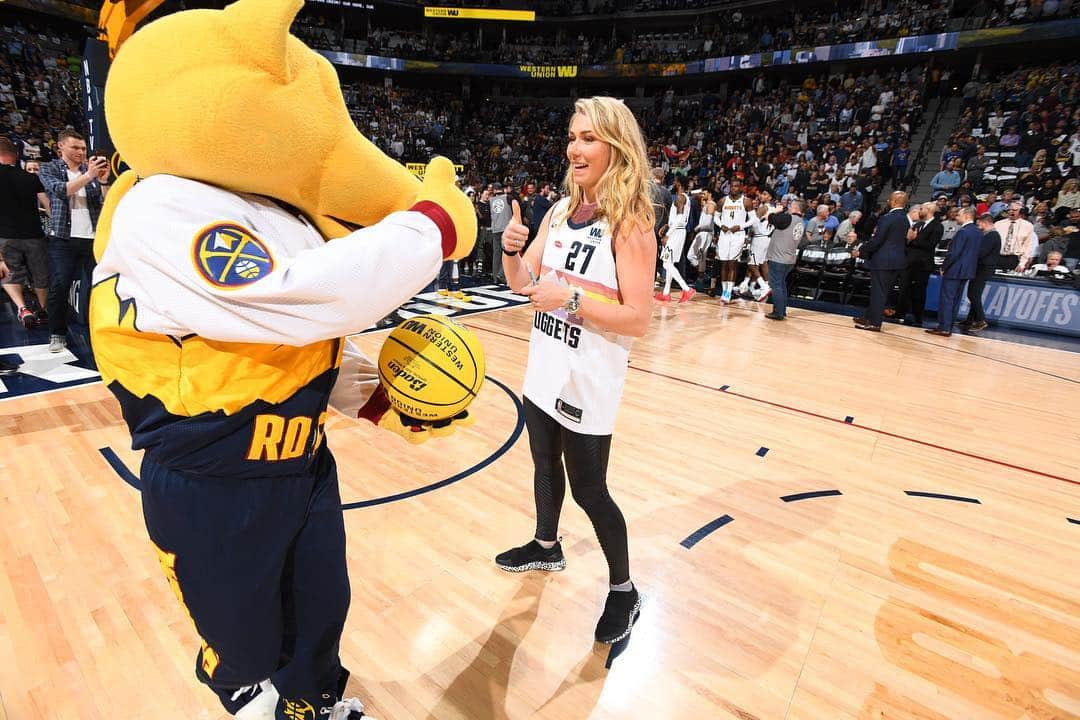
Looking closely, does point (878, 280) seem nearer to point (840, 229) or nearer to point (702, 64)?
point (840, 229)

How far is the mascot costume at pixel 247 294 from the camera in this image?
943mm

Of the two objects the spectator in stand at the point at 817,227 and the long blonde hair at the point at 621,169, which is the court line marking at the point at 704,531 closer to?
the long blonde hair at the point at 621,169

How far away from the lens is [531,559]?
253 cm

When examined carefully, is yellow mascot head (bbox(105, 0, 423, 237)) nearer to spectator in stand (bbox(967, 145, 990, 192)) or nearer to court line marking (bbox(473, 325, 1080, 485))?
court line marking (bbox(473, 325, 1080, 485))

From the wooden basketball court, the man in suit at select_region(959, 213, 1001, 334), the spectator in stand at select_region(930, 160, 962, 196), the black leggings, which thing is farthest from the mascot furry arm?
the spectator in stand at select_region(930, 160, 962, 196)

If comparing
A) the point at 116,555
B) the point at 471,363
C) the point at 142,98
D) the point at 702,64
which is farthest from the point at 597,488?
the point at 702,64

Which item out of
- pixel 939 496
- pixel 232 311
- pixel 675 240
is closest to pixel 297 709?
pixel 232 311

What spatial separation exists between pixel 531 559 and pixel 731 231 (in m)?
8.14

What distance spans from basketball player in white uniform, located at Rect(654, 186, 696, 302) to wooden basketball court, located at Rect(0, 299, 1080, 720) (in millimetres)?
4573

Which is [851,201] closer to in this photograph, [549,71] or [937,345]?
[937,345]

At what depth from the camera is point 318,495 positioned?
1330 millimetres

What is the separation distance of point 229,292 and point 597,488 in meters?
1.43

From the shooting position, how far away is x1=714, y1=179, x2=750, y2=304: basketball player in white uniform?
9258mm

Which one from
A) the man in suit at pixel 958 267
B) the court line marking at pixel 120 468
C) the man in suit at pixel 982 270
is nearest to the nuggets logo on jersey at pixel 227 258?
the court line marking at pixel 120 468
